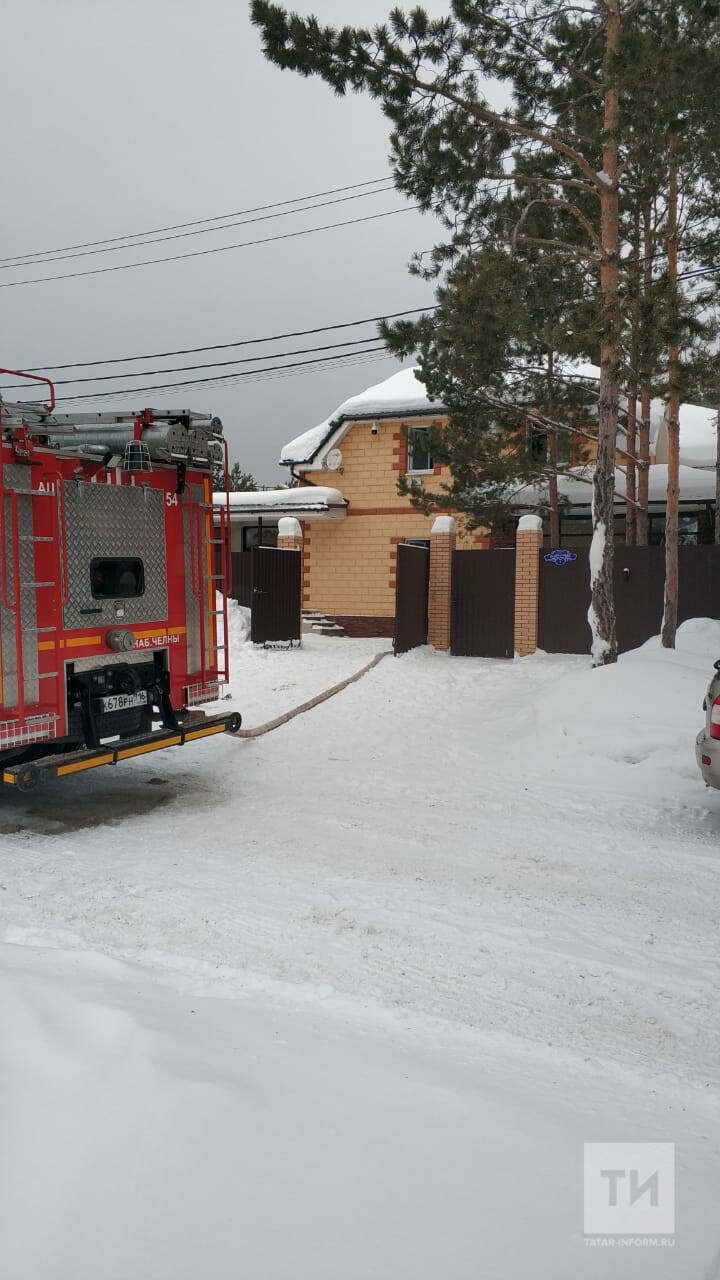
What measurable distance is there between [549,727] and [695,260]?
9134 millimetres

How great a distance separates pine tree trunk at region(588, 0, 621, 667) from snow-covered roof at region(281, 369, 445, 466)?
10.8m

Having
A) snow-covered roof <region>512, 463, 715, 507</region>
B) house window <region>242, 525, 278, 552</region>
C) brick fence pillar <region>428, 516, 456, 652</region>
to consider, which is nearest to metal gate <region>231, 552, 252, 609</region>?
brick fence pillar <region>428, 516, 456, 652</region>

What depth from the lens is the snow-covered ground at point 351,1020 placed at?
99.9 inches

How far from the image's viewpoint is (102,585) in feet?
24.0

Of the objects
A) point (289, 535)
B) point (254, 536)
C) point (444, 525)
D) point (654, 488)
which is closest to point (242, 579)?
point (289, 535)

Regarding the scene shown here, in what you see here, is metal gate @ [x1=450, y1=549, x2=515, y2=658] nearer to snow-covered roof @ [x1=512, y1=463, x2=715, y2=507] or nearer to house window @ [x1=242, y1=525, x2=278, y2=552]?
snow-covered roof @ [x1=512, y1=463, x2=715, y2=507]

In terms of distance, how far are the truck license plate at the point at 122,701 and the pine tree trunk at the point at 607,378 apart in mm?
6486

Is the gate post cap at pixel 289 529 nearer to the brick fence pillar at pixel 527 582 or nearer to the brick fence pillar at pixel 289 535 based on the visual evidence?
the brick fence pillar at pixel 289 535

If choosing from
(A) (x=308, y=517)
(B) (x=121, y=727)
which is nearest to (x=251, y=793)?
(B) (x=121, y=727)

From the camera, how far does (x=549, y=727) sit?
9.93m

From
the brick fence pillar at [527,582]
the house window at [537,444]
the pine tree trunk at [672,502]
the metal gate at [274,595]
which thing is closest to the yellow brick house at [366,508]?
the house window at [537,444]

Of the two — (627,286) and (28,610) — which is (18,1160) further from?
(627,286)

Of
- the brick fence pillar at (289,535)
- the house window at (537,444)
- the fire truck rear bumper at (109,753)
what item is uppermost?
the house window at (537,444)

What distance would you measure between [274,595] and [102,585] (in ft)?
39.0
